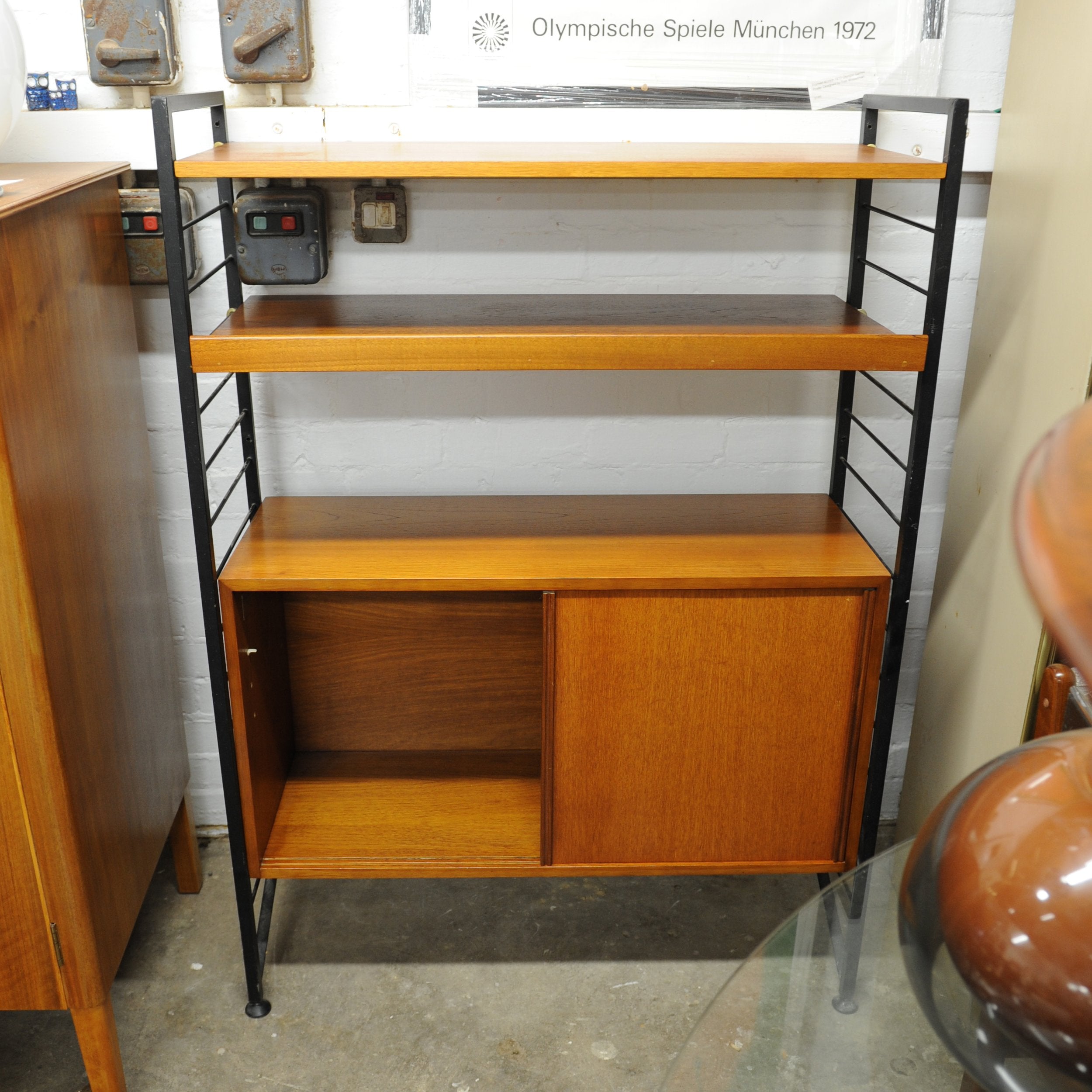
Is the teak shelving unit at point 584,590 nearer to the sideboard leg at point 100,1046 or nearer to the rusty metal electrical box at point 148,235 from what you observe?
the rusty metal electrical box at point 148,235

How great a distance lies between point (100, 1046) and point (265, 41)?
5.59ft

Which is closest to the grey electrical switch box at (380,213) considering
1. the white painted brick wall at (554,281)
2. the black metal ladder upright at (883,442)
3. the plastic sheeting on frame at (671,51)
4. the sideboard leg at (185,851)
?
the white painted brick wall at (554,281)

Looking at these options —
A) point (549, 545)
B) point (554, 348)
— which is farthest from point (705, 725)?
point (554, 348)

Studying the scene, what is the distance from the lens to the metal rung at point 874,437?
5.95 feet

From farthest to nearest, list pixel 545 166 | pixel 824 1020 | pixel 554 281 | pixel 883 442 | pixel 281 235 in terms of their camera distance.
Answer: pixel 883 442
pixel 554 281
pixel 281 235
pixel 545 166
pixel 824 1020

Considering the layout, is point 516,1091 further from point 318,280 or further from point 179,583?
point 318,280

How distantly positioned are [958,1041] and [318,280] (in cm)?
165

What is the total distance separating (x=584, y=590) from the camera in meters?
1.80

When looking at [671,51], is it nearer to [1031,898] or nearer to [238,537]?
[238,537]

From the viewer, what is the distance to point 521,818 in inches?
83.7

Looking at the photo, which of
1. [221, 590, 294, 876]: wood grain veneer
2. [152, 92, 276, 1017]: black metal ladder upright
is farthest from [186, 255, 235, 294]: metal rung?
[221, 590, 294, 876]: wood grain veneer

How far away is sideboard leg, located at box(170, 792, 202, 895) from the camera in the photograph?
2309mm

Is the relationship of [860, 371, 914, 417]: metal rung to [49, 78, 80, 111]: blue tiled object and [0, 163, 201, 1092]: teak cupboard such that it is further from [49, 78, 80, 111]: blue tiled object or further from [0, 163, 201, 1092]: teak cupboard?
[49, 78, 80, 111]: blue tiled object

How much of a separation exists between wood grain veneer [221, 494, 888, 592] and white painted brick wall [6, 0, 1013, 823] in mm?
97
